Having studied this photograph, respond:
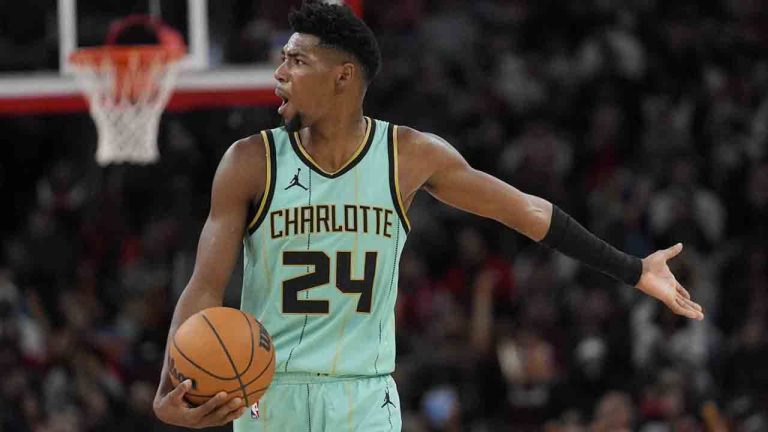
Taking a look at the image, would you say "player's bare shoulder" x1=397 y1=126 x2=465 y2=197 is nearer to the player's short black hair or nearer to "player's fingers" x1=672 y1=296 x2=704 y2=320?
the player's short black hair

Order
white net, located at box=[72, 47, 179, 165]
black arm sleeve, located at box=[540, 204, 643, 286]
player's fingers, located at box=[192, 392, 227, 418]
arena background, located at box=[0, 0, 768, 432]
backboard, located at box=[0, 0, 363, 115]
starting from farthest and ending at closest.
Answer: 1. arena background, located at box=[0, 0, 768, 432]
2. backboard, located at box=[0, 0, 363, 115]
3. white net, located at box=[72, 47, 179, 165]
4. black arm sleeve, located at box=[540, 204, 643, 286]
5. player's fingers, located at box=[192, 392, 227, 418]

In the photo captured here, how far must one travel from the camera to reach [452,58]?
1245 cm

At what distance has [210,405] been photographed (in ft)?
13.0

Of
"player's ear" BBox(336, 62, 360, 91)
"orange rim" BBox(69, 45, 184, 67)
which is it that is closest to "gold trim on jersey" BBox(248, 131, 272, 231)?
"player's ear" BBox(336, 62, 360, 91)

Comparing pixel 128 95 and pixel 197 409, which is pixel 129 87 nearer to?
pixel 128 95

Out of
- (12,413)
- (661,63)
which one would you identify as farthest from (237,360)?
(661,63)

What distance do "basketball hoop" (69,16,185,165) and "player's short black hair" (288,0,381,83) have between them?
297cm

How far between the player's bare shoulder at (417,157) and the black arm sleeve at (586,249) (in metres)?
0.47

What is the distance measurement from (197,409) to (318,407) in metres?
0.48

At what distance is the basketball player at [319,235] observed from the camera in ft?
14.2

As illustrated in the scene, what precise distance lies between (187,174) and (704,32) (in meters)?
4.47

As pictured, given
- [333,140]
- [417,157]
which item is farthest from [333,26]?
[417,157]

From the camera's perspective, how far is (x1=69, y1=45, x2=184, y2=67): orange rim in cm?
734

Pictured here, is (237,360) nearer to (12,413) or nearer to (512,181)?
(12,413)
